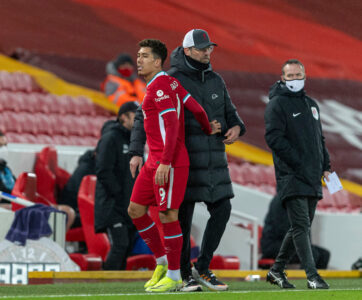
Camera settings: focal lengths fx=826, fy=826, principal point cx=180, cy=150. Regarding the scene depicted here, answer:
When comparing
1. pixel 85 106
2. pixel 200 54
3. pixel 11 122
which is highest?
pixel 85 106

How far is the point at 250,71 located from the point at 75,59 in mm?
3398

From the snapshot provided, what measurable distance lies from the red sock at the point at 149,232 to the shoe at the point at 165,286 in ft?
0.69

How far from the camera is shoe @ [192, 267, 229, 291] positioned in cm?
430

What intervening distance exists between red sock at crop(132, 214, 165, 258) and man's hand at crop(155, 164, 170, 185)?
299mm

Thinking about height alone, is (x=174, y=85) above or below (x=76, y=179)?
above

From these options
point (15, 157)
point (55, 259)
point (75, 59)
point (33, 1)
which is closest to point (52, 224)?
point (55, 259)

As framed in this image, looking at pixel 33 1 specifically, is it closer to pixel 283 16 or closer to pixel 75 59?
pixel 75 59

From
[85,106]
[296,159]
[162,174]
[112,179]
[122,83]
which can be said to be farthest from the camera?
[122,83]

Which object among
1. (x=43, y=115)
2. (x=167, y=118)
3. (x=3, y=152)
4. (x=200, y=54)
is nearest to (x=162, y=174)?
(x=167, y=118)

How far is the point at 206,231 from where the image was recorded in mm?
4383

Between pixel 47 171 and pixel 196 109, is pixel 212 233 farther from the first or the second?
pixel 47 171

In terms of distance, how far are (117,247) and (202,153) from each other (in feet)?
6.73

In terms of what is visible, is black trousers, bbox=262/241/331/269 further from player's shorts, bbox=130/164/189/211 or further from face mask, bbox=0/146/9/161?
player's shorts, bbox=130/164/189/211

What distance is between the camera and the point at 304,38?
1652 centimetres
